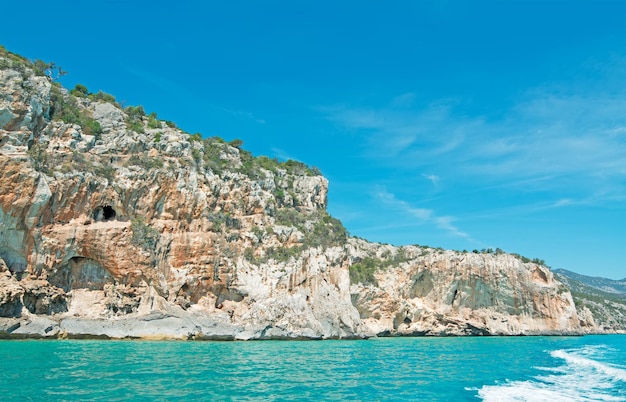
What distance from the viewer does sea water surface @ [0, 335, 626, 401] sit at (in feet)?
48.4

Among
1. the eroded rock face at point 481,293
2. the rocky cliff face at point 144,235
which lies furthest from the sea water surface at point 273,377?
the eroded rock face at point 481,293

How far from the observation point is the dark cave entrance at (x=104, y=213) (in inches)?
1673

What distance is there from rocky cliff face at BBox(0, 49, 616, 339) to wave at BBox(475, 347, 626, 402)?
78.2ft

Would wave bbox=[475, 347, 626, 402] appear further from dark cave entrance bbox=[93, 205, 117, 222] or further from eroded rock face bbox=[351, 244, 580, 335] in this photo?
eroded rock face bbox=[351, 244, 580, 335]

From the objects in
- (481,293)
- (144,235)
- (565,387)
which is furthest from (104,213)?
(481,293)

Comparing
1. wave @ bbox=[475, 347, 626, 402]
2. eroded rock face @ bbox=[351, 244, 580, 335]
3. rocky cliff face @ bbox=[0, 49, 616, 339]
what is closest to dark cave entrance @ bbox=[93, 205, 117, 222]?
rocky cliff face @ bbox=[0, 49, 616, 339]

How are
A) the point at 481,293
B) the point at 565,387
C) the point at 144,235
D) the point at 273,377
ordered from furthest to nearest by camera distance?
the point at 481,293, the point at 144,235, the point at 565,387, the point at 273,377

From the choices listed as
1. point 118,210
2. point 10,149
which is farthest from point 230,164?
point 10,149

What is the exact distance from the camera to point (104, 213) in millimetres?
43719

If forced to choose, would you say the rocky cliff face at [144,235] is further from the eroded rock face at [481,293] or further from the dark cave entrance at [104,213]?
the eroded rock face at [481,293]

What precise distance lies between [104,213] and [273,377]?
30891 millimetres

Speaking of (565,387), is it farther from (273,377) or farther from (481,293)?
(481,293)

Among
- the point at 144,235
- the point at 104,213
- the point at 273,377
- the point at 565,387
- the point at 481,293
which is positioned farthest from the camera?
the point at 481,293

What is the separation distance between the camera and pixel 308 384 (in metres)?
17.4
